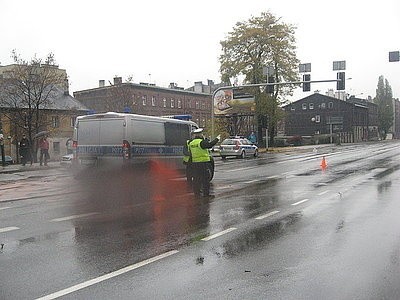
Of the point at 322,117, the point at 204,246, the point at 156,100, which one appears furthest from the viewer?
the point at 322,117

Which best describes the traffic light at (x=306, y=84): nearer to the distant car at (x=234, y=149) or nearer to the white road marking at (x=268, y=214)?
the distant car at (x=234, y=149)

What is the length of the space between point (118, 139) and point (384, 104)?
13003 cm

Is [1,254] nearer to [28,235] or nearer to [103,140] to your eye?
[28,235]

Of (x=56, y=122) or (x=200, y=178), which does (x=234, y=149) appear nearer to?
(x=200, y=178)

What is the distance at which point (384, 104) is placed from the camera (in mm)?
133375

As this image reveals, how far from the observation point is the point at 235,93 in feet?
179

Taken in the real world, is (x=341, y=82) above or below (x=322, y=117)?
below

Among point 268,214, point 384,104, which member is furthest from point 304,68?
point 384,104

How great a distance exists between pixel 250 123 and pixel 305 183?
4875cm

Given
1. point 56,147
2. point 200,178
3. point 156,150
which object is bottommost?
point 200,178

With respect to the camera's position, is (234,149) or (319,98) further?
(319,98)

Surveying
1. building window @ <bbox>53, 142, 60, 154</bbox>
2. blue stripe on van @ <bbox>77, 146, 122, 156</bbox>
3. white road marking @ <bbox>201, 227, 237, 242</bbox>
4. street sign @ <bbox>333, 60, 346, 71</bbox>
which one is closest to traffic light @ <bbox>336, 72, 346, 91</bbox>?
street sign @ <bbox>333, 60, 346, 71</bbox>

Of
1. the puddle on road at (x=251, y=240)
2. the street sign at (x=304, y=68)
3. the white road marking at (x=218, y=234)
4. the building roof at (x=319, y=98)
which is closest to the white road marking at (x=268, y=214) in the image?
the puddle on road at (x=251, y=240)

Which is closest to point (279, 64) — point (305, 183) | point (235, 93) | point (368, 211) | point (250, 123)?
point (235, 93)
